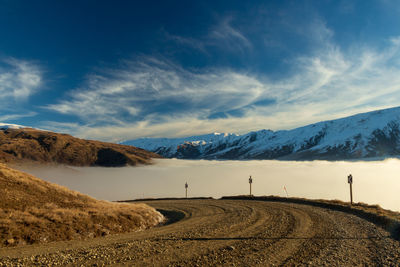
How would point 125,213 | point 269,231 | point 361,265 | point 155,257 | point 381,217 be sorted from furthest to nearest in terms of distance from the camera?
point 125,213, point 381,217, point 269,231, point 155,257, point 361,265

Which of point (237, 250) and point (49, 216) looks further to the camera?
point (49, 216)

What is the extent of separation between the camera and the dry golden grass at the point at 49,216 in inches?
607

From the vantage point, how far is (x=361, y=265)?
10320mm

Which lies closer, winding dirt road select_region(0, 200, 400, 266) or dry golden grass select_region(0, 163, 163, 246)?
winding dirt road select_region(0, 200, 400, 266)

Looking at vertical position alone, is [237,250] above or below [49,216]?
below

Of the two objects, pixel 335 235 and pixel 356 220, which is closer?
pixel 335 235

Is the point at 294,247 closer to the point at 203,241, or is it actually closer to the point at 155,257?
the point at 203,241

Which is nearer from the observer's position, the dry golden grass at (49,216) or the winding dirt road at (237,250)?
the winding dirt road at (237,250)

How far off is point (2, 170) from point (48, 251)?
19887 mm

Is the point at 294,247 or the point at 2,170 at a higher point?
the point at 2,170

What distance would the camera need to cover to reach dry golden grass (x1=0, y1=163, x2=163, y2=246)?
607 inches

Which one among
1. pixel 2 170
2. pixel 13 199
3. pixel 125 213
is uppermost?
pixel 2 170

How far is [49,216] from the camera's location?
18.1m

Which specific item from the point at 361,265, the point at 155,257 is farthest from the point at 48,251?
the point at 361,265
